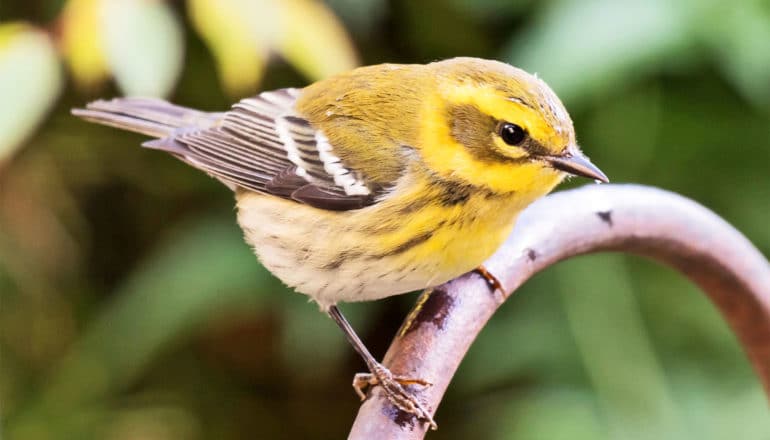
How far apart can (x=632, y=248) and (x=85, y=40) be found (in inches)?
30.1

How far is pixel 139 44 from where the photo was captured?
1.29 metres

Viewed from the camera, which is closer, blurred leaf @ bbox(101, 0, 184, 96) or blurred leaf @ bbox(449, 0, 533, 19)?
blurred leaf @ bbox(101, 0, 184, 96)

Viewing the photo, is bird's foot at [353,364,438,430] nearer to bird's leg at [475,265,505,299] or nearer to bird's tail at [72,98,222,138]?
bird's leg at [475,265,505,299]

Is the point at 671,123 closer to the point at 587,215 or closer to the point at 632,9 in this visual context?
the point at 632,9

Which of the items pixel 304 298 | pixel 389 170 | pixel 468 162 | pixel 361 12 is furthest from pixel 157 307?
pixel 468 162

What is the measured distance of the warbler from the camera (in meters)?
1.09

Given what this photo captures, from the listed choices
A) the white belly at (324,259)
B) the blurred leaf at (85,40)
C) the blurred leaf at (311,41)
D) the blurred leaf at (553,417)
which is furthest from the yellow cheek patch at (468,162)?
the blurred leaf at (553,417)

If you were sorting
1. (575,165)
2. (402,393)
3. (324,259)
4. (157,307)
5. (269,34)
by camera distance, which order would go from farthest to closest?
(157,307), (269,34), (324,259), (575,165), (402,393)

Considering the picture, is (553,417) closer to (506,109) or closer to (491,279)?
(491,279)

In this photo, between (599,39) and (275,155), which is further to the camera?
(599,39)

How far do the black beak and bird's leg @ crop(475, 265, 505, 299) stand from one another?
0.15 m

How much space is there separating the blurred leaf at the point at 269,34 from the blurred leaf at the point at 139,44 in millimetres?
55

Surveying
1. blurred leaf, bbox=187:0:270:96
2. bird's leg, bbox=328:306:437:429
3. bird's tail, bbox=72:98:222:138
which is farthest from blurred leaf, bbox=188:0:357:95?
bird's leg, bbox=328:306:437:429

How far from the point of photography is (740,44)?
1.64 metres
